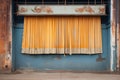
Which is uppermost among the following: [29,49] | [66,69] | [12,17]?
[12,17]

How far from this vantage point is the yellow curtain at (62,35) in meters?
19.0

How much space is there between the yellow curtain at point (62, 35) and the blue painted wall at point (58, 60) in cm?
39

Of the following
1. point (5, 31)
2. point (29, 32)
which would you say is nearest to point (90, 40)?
point (29, 32)

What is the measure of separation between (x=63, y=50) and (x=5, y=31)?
339 cm

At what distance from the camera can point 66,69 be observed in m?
19.1

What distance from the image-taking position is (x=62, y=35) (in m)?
19.0

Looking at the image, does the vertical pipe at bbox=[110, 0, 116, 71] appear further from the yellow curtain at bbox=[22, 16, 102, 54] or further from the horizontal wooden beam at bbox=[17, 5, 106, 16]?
the yellow curtain at bbox=[22, 16, 102, 54]

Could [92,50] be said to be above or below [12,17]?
below

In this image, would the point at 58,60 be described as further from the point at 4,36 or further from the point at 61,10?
the point at 4,36

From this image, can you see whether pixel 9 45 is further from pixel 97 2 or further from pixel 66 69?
pixel 97 2

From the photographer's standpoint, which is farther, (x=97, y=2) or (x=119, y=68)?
(x=97, y=2)

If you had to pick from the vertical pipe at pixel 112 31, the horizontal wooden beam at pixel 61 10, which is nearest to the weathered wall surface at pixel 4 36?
the horizontal wooden beam at pixel 61 10

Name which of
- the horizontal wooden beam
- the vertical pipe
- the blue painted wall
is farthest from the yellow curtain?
the vertical pipe

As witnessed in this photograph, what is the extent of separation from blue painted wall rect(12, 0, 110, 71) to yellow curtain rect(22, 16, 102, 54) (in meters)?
0.39
